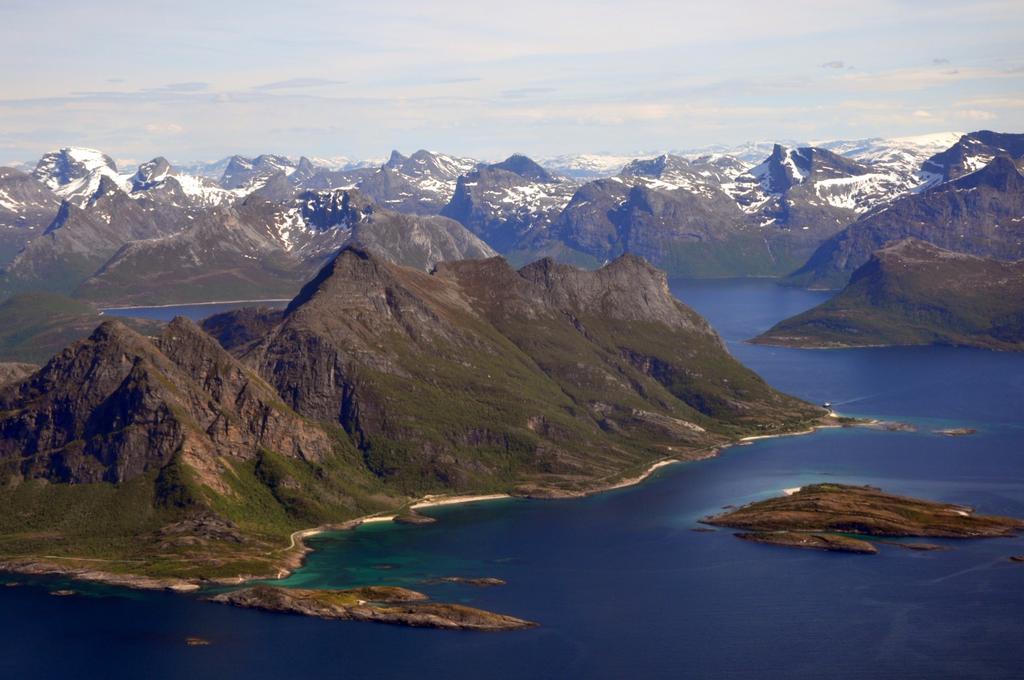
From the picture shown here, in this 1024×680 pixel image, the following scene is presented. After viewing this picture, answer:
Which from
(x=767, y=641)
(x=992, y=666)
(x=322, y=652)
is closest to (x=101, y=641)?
(x=322, y=652)

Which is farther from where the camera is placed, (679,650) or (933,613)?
(933,613)

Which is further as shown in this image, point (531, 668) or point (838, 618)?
point (838, 618)

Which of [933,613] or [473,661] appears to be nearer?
[473,661]

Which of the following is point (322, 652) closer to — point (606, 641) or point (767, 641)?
point (606, 641)

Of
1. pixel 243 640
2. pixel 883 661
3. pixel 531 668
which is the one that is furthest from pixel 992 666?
pixel 243 640

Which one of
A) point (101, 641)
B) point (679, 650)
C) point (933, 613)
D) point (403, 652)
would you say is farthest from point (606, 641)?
point (101, 641)

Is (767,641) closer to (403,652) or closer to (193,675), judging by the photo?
(403,652)

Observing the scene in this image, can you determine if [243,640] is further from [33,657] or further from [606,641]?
[606,641]
